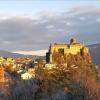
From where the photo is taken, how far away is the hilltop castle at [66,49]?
3546 inches

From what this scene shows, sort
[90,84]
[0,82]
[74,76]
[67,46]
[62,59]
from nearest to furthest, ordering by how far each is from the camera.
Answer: [90,84] → [74,76] → [0,82] → [62,59] → [67,46]

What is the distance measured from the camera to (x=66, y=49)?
91875mm

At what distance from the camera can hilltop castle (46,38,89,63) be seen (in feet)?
295

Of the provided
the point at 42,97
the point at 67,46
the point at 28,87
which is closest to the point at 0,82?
the point at 28,87

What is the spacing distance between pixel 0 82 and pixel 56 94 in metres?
20.8

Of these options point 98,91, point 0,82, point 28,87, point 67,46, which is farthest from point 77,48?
point 98,91

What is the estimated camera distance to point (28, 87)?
57.0 m

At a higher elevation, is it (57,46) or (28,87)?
(57,46)

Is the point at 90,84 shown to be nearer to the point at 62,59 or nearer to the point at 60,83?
the point at 60,83

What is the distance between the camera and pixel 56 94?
51438mm

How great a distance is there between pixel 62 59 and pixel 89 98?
4293 cm

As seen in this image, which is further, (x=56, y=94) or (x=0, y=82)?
(x=0, y=82)

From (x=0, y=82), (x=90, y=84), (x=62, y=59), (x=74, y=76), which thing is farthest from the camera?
(x=62, y=59)

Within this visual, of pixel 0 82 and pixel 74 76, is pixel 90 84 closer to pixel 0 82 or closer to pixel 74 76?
pixel 74 76
